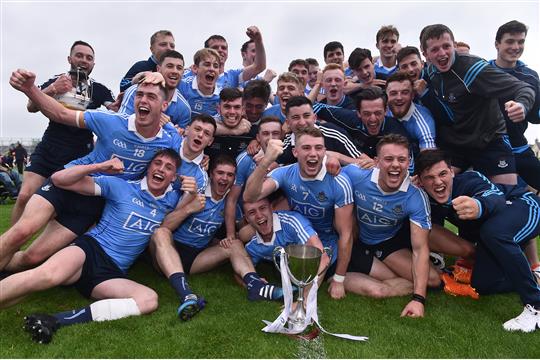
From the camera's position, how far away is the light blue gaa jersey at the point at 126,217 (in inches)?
169

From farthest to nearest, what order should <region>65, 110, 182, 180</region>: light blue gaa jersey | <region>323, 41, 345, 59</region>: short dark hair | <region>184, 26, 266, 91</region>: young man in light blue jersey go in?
<region>323, 41, 345, 59</region>: short dark hair, <region>184, 26, 266, 91</region>: young man in light blue jersey, <region>65, 110, 182, 180</region>: light blue gaa jersey

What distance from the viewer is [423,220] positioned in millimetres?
4305

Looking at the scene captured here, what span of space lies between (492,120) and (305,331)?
11.6ft

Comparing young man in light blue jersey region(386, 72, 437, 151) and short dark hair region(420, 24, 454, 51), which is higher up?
short dark hair region(420, 24, 454, 51)

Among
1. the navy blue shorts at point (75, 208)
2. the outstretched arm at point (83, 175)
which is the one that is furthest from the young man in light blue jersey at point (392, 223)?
the navy blue shorts at point (75, 208)

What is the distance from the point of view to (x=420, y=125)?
500 cm

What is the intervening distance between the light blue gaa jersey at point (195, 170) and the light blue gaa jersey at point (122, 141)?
0.29 metres

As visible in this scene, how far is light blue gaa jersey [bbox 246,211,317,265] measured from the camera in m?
4.50

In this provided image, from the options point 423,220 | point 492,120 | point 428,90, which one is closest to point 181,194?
point 423,220

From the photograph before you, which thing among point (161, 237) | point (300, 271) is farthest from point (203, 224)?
point (300, 271)

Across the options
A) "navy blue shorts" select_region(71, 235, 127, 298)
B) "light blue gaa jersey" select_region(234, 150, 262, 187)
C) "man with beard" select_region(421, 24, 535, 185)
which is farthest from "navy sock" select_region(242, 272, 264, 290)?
"man with beard" select_region(421, 24, 535, 185)

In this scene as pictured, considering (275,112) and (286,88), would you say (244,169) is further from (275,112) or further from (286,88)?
(286,88)

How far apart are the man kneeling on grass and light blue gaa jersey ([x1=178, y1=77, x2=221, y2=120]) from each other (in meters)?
1.74

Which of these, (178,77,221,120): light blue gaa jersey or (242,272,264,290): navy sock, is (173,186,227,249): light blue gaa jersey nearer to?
(242,272,264,290): navy sock
